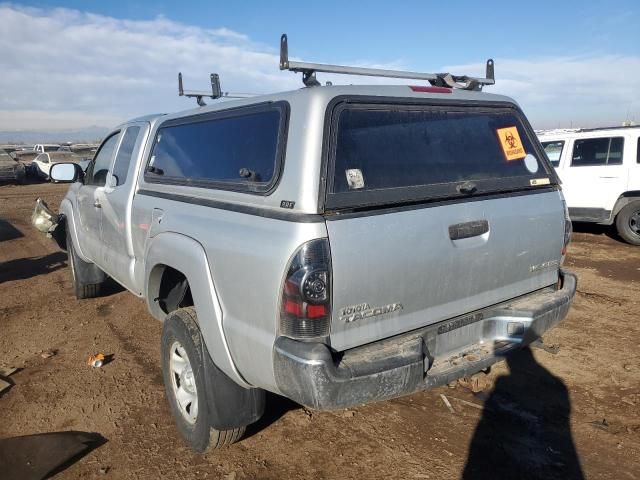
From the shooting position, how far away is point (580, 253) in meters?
7.97

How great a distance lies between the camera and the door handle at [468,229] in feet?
8.18

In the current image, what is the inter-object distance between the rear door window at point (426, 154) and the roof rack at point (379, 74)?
0.33m

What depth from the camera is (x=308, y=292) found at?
2.09 m

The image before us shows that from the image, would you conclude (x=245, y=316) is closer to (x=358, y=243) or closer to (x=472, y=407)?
(x=358, y=243)

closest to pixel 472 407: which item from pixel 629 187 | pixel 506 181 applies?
pixel 506 181

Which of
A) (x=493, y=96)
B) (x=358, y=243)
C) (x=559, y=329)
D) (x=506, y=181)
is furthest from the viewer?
(x=559, y=329)

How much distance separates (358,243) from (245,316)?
2.11 feet

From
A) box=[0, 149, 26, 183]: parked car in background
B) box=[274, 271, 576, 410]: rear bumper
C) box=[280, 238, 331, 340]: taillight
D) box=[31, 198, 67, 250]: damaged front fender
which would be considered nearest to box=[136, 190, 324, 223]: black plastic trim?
box=[280, 238, 331, 340]: taillight

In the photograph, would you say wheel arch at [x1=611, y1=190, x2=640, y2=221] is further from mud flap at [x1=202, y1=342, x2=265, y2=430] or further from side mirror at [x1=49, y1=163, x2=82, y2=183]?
side mirror at [x1=49, y1=163, x2=82, y2=183]

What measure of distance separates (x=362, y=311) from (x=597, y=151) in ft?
27.1

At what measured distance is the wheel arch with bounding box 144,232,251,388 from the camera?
2.50m

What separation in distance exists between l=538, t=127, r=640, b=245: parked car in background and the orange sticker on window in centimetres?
645

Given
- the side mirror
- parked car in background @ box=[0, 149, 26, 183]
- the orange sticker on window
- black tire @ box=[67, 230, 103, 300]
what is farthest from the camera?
parked car in background @ box=[0, 149, 26, 183]

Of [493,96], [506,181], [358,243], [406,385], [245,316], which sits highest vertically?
[493,96]
